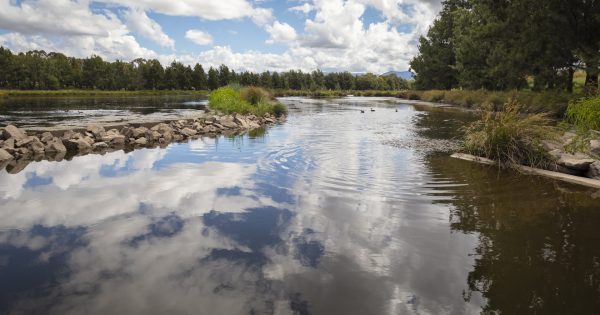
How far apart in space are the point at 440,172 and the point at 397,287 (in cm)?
713

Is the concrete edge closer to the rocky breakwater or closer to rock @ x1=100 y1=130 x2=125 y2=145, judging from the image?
the rocky breakwater

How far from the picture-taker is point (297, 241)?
654cm

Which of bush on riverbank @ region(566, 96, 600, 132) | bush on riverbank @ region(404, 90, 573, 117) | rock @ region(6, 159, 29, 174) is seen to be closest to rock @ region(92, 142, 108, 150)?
rock @ region(6, 159, 29, 174)

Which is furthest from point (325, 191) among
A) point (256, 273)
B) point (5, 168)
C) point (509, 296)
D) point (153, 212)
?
point (5, 168)

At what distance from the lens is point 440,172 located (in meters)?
11.6

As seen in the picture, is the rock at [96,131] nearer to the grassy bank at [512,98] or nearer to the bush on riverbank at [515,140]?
the bush on riverbank at [515,140]

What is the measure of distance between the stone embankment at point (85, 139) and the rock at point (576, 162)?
14366 millimetres

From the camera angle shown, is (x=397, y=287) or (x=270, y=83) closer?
(x=397, y=287)

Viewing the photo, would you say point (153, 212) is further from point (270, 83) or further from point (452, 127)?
point (270, 83)

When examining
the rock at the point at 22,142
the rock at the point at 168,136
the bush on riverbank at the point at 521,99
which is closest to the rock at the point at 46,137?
the rock at the point at 22,142

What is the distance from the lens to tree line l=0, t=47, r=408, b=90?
98062 millimetres

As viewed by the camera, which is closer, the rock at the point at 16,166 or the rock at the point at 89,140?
the rock at the point at 16,166

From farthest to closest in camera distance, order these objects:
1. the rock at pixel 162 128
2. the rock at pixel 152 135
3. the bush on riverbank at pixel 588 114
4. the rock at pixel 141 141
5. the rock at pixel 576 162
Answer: the rock at pixel 162 128 → the rock at pixel 152 135 → the rock at pixel 141 141 → the bush on riverbank at pixel 588 114 → the rock at pixel 576 162

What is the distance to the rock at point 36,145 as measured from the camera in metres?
15.5
